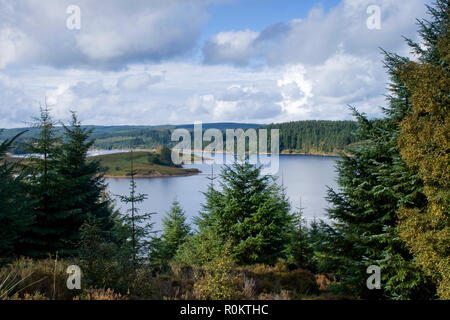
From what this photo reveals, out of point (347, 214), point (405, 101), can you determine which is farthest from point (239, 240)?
point (405, 101)

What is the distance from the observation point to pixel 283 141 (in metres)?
127

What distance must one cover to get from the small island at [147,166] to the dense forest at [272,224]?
207ft

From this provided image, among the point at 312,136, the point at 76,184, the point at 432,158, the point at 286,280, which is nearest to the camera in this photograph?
the point at 432,158

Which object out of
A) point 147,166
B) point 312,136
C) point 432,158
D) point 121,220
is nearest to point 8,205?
point 121,220

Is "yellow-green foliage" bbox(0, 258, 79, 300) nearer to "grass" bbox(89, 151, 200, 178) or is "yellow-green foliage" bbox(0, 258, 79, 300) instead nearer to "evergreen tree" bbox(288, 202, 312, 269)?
"evergreen tree" bbox(288, 202, 312, 269)

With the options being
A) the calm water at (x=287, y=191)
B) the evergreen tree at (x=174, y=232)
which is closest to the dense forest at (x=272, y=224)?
the evergreen tree at (x=174, y=232)

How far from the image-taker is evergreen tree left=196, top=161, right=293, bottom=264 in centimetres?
1305

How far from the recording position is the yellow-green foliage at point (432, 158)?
7.38 m

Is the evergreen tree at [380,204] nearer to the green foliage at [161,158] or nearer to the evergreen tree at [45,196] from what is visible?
the evergreen tree at [45,196]

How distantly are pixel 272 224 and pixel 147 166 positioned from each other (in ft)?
274

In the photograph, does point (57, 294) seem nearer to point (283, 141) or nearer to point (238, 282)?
point (238, 282)

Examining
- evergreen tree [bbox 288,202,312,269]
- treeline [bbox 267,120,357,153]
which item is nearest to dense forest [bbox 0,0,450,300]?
evergreen tree [bbox 288,202,312,269]

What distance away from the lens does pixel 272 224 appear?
13250 mm

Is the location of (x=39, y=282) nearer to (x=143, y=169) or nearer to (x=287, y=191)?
(x=287, y=191)
